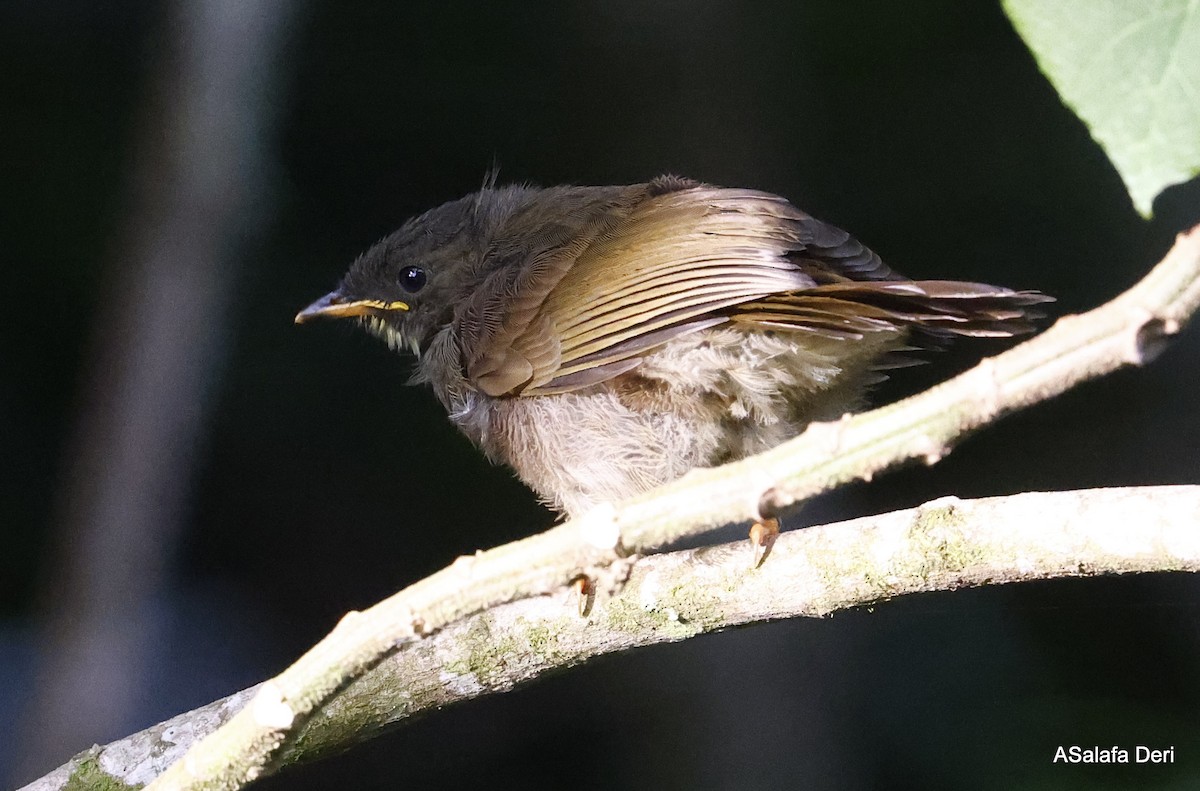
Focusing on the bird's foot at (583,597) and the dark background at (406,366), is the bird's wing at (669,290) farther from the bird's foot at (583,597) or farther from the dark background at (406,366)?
the dark background at (406,366)

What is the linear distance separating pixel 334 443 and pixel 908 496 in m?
2.18

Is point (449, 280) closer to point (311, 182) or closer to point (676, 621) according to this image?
point (311, 182)

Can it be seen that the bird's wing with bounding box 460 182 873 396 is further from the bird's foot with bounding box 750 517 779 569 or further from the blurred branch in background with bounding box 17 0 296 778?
the blurred branch in background with bounding box 17 0 296 778

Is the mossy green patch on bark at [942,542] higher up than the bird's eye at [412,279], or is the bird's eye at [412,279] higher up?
the bird's eye at [412,279]

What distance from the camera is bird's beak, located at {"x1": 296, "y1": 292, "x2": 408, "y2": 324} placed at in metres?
2.85

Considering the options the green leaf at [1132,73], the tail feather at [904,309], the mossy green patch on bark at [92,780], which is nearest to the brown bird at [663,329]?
the tail feather at [904,309]

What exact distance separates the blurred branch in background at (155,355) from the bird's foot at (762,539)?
2398mm

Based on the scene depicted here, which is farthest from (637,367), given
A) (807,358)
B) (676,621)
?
(676,621)

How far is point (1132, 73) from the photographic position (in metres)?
0.81

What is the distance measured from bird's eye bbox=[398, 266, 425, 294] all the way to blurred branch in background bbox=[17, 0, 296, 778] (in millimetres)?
1031

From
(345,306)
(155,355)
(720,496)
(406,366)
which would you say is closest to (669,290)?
(720,496)

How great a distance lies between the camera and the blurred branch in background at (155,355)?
3361 millimetres

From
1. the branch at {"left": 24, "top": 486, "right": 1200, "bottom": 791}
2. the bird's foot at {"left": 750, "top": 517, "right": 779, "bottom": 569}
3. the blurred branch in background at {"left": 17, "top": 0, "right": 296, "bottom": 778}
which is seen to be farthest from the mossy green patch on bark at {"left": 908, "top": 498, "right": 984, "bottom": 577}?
the blurred branch in background at {"left": 17, "top": 0, "right": 296, "bottom": 778}

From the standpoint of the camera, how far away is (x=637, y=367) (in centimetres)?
216
